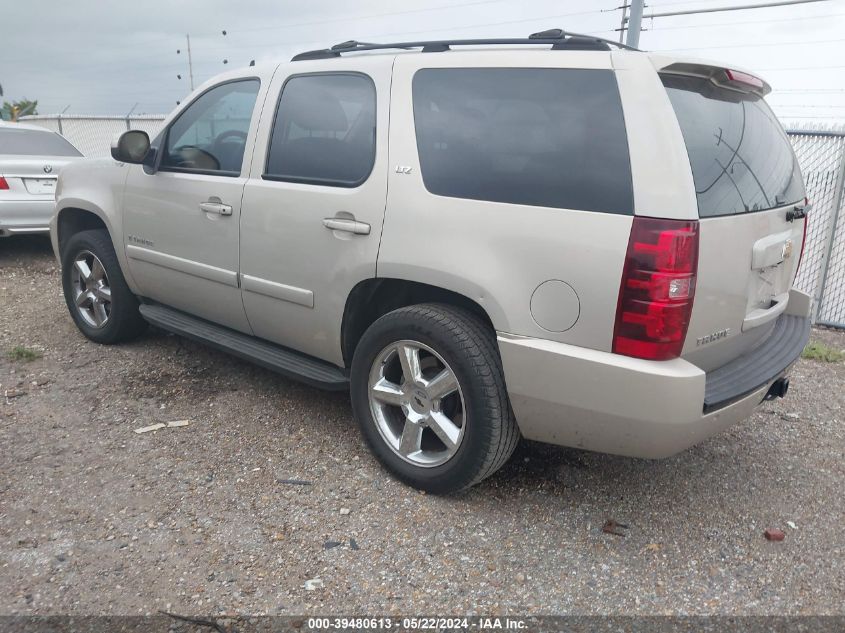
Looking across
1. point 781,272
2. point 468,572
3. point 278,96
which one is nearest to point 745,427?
point 781,272

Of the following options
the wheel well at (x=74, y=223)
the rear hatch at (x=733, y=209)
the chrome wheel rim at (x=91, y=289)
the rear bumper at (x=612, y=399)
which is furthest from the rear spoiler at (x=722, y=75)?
the wheel well at (x=74, y=223)

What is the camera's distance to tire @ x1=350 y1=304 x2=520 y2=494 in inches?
106

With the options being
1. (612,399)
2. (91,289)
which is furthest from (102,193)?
(612,399)

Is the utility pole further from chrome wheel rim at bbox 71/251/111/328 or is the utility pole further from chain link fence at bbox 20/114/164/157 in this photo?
chain link fence at bbox 20/114/164/157

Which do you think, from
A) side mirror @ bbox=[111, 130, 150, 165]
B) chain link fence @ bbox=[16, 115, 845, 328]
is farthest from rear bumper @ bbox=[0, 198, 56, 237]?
side mirror @ bbox=[111, 130, 150, 165]

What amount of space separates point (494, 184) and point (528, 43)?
63cm

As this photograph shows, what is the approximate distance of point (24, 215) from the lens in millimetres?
7328

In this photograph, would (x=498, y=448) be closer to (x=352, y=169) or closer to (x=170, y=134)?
(x=352, y=169)

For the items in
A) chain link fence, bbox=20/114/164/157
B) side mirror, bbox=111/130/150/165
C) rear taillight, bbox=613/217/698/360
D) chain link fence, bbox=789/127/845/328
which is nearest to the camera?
rear taillight, bbox=613/217/698/360

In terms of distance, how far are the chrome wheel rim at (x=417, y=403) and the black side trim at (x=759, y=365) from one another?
3.25 ft

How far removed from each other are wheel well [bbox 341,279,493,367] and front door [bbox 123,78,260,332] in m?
0.80

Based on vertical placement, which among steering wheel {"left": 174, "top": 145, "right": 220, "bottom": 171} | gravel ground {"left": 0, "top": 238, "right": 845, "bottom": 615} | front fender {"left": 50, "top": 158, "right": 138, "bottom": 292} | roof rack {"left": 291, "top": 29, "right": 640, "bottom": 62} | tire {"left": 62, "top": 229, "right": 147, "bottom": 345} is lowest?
gravel ground {"left": 0, "top": 238, "right": 845, "bottom": 615}

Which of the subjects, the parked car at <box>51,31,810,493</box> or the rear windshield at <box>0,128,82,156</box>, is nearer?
the parked car at <box>51,31,810,493</box>

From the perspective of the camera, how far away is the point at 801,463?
11.5ft
